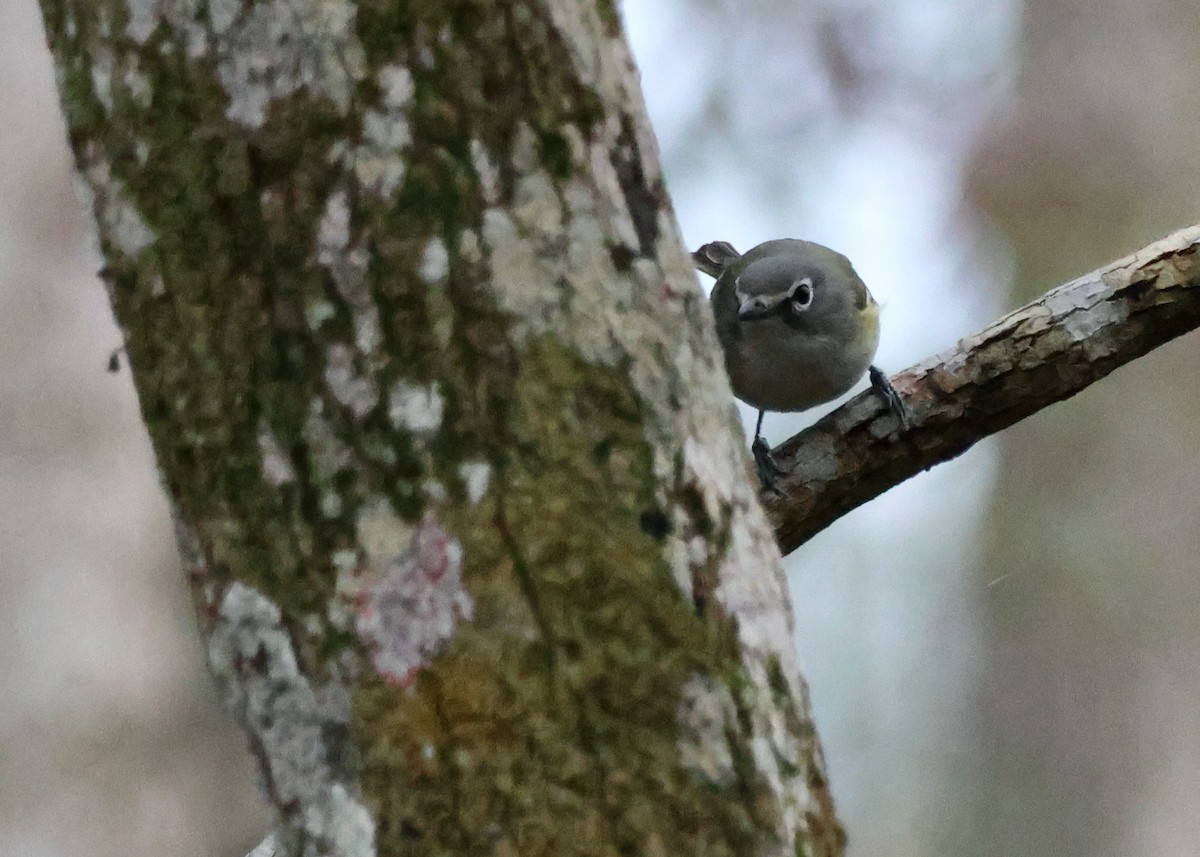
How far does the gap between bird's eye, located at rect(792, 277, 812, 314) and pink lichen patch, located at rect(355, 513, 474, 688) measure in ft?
9.72

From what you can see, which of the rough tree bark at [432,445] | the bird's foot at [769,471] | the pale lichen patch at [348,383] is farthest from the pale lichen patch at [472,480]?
the bird's foot at [769,471]

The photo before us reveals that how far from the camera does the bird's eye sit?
411 cm

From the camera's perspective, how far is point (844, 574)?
10.3 meters

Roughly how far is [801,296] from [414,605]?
305cm

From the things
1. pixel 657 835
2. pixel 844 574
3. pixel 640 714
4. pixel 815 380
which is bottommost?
pixel 657 835

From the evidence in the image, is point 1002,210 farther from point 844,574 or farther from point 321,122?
point 321,122

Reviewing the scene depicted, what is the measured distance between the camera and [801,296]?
4152mm

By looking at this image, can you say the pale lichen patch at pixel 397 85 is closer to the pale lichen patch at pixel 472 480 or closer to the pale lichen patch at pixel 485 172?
the pale lichen patch at pixel 485 172

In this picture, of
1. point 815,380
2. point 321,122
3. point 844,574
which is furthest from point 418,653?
point 844,574

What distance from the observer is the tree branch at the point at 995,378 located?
288 cm

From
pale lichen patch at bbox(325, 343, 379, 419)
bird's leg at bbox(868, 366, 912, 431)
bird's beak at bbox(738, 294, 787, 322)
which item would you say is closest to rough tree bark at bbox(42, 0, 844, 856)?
pale lichen patch at bbox(325, 343, 379, 419)

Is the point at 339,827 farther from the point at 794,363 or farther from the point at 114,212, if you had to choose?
the point at 794,363

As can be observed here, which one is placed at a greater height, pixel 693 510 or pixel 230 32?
pixel 230 32

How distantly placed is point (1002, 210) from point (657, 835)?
22.4ft
